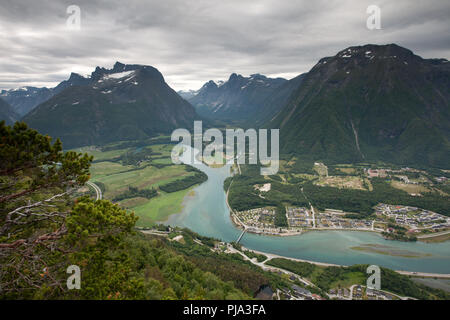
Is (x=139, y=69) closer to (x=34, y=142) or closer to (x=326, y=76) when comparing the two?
(x=326, y=76)

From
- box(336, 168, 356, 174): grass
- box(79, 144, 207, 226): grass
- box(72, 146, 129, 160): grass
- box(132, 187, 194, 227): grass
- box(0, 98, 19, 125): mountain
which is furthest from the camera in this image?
box(0, 98, 19, 125): mountain

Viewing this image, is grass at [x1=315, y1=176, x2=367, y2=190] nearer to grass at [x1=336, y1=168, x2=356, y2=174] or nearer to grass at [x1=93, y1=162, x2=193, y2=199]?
grass at [x1=336, y1=168, x2=356, y2=174]

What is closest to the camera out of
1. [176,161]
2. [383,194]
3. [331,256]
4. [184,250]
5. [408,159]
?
[184,250]

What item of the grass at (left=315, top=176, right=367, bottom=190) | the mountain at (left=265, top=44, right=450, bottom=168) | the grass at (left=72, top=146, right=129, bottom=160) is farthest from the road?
the mountain at (left=265, top=44, right=450, bottom=168)

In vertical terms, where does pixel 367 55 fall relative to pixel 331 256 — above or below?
above

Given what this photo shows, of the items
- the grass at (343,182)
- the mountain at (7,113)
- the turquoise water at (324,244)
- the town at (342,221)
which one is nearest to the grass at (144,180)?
the turquoise water at (324,244)
